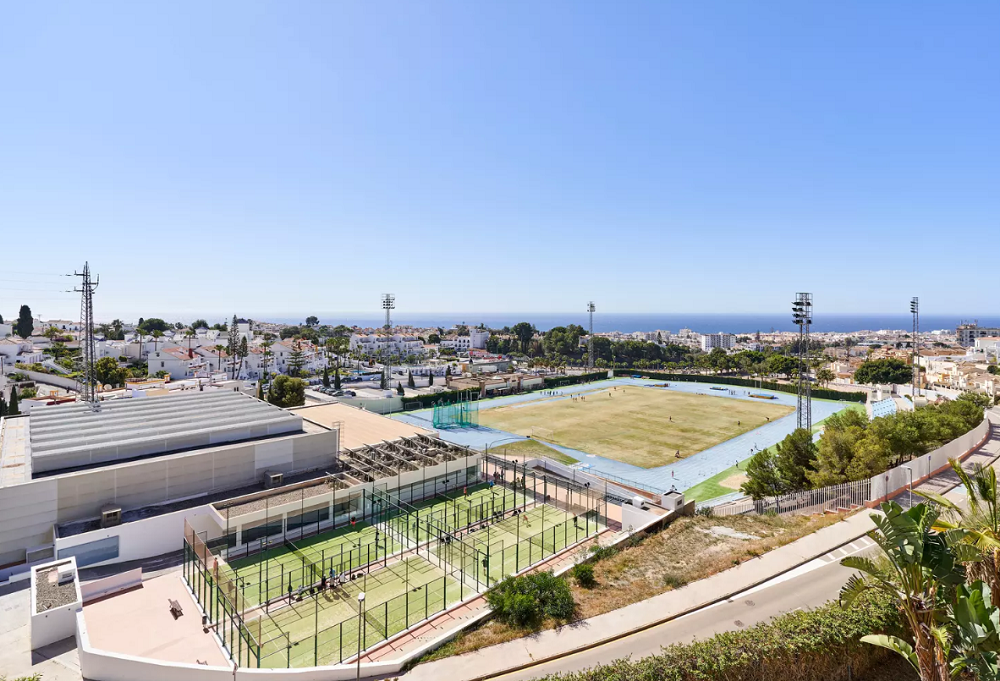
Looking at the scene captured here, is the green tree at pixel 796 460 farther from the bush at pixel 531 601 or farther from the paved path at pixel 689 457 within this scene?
the bush at pixel 531 601

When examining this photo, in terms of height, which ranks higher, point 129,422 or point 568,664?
point 129,422

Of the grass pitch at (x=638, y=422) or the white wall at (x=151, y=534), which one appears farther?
the grass pitch at (x=638, y=422)

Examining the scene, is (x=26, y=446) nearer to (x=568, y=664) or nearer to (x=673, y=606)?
(x=568, y=664)

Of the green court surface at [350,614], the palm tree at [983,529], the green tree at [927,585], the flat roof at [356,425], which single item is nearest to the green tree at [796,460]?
the palm tree at [983,529]

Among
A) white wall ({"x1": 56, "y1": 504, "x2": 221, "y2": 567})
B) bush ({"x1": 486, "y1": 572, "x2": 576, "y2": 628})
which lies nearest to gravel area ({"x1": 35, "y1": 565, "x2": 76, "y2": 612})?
white wall ({"x1": 56, "y1": 504, "x2": 221, "y2": 567})

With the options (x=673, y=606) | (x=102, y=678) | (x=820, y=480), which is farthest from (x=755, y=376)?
(x=102, y=678)

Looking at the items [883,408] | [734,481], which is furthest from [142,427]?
[883,408]

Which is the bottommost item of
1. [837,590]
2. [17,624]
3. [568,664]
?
[17,624]

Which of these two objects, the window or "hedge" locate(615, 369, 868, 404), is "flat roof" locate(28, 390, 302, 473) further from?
"hedge" locate(615, 369, 868, 404)
